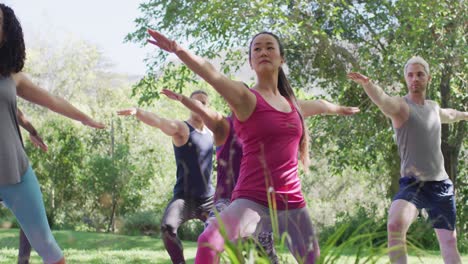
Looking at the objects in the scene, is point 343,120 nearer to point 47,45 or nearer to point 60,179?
point 60,179

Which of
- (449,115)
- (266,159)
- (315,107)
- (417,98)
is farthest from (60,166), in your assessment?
(266,159)

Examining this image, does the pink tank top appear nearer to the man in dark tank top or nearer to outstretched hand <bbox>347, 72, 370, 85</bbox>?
outstretched hand <bbox>347, 72, 370, 85</bbox>

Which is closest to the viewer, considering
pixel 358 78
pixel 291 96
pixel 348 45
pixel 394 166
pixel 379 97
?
pixel 291 96

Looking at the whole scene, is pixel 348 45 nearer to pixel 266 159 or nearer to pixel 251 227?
pixel 266 159

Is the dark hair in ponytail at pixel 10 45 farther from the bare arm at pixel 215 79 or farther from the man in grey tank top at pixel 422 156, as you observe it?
the man in grey tank top at pixel 422 156

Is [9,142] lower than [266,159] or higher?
higher

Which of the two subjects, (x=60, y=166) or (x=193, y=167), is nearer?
(x=193, y=167)

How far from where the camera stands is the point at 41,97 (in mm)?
3670

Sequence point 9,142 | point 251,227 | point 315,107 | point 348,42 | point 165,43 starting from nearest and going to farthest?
point 165,43
point 251,227
point 9,142
point 315,107
point 348,42

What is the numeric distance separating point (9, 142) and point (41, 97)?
0.35m

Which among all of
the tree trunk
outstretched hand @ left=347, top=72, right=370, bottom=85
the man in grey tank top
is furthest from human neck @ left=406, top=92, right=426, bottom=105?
the tree trunk

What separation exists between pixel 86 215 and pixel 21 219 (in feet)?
54.5

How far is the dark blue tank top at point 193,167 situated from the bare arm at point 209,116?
3.33ft

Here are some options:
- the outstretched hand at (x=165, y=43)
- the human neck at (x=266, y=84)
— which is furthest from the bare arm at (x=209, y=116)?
the outstretched hand at (x=165, y=43)
